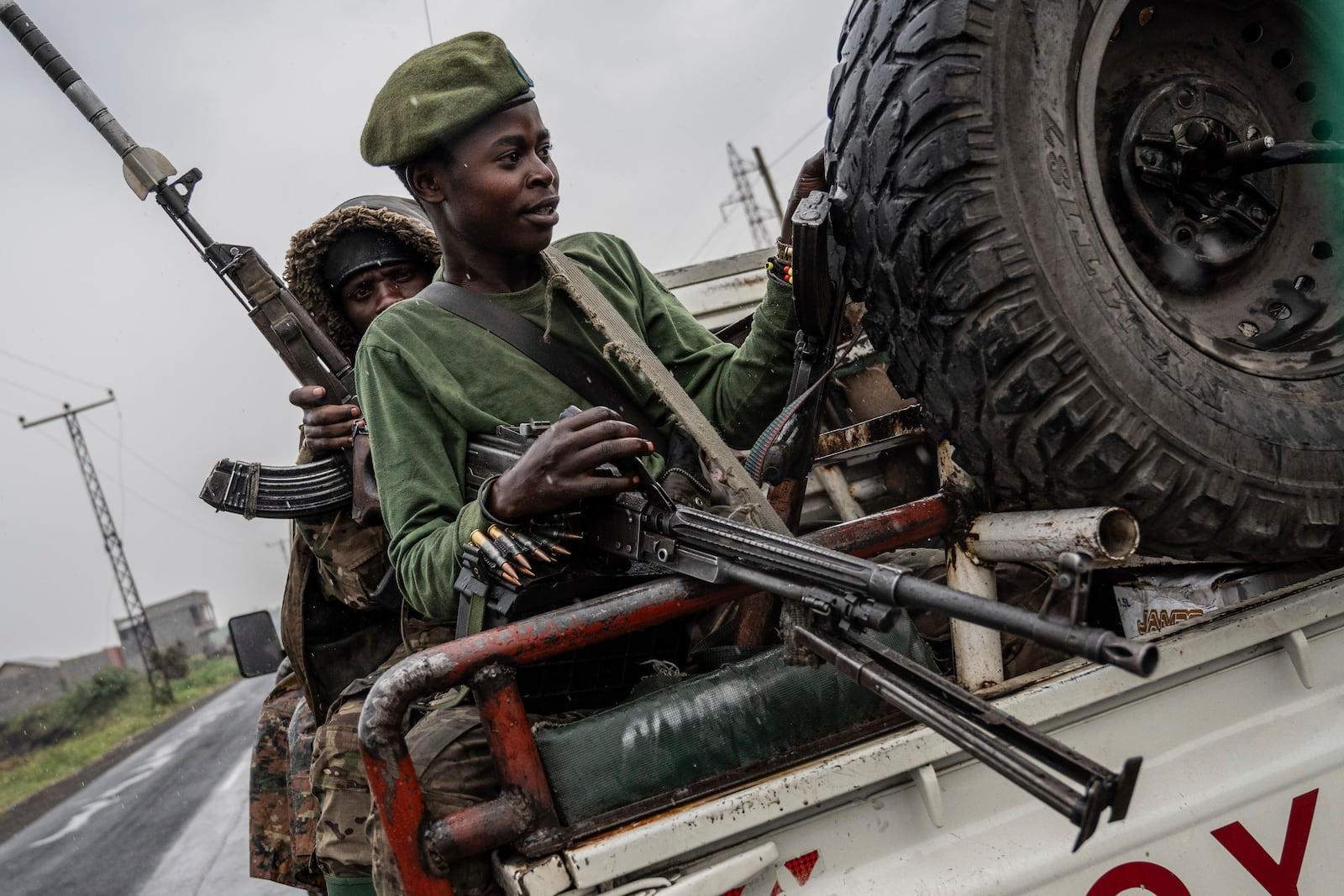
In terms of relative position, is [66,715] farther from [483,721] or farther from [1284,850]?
[1284,850]

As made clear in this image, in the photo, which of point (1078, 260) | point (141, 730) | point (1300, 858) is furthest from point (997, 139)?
point (141, 730)

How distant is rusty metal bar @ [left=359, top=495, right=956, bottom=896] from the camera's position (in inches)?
56.1

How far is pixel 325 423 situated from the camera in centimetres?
319

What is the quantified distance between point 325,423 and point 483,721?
1.95 m

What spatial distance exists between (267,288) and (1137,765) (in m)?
3.43

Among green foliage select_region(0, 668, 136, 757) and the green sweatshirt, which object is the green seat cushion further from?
green foliage select_region(0, 668, 136, 757)

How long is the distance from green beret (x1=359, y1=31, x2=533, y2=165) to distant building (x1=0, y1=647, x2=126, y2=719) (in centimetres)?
3788

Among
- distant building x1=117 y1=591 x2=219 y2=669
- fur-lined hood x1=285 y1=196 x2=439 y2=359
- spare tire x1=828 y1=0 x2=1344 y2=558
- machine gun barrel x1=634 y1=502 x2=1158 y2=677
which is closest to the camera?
machine gun barrel x1=634 y1=502 x2=1158 y2=677

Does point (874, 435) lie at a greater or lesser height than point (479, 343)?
lesser

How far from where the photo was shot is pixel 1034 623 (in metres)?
1.12

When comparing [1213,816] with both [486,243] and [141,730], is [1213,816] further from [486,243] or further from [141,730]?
[141,730]

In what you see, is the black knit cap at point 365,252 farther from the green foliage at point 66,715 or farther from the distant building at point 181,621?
the distant building at point 181,621

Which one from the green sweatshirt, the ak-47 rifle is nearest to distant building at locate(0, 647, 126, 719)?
the ak-47 rifle

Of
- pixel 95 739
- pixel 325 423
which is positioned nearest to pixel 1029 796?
pixel 325 423
